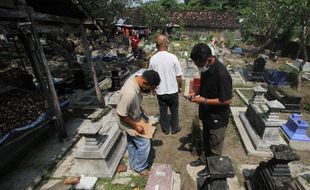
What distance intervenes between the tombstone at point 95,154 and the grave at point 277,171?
2887mm

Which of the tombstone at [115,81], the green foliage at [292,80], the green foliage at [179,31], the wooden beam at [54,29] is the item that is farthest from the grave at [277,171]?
the green foliage at [179,31]

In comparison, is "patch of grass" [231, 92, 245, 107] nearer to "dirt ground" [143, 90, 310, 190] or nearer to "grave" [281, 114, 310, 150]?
"dirt ground" [143, 90, 310, 190]

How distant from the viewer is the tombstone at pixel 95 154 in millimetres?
4148

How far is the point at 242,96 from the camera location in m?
8.65

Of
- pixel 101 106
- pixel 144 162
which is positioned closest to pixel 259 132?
pixel 144 162

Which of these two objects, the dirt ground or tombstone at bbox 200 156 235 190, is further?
the dirt ground

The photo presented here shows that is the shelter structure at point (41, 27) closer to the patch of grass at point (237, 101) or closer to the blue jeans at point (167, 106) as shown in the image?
the blue jeans at point (167, 106)

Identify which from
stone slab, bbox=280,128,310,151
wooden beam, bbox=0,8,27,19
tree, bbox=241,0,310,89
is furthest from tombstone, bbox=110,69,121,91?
tree, bbox=241,0,310,89

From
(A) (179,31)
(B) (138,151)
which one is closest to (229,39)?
(A) (179,31)

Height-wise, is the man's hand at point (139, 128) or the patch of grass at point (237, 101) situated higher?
the man's hand at point (139, 128)

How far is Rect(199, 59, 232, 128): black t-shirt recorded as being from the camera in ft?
10.8

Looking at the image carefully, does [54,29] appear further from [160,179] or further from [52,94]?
[160,179]

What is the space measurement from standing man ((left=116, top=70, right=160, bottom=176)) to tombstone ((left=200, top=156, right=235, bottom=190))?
137 cm

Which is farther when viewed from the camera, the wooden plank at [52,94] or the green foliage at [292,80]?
the green foliage at [292,80]
